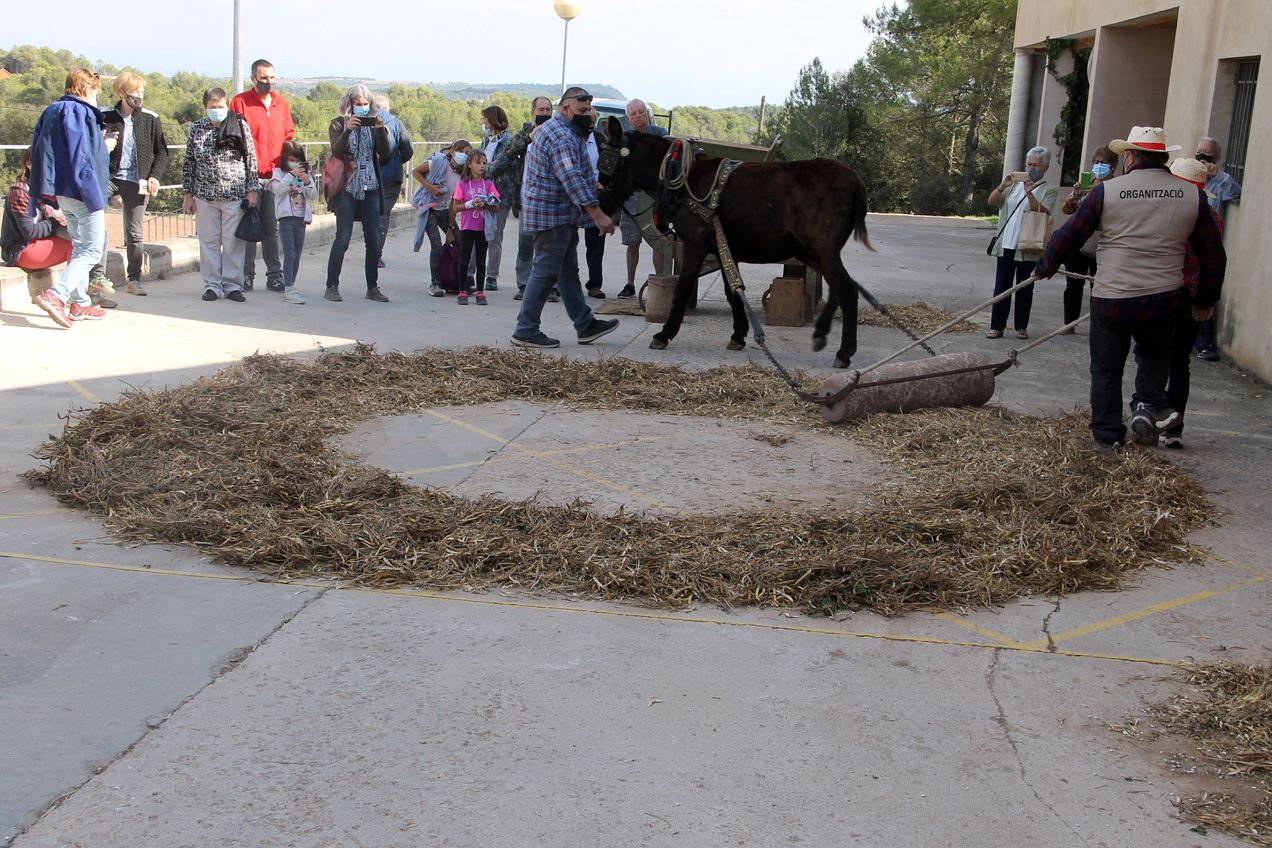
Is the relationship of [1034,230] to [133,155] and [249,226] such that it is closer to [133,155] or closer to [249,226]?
[249,226]

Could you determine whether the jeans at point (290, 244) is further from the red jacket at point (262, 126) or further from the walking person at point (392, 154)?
the walking person at point (392, 154)

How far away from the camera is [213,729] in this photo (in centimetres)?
374

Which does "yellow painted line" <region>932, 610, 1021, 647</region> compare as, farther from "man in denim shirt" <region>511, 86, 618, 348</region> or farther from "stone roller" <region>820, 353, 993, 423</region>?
"man in denim shirt" <region>511, 86, 618, 348</region>

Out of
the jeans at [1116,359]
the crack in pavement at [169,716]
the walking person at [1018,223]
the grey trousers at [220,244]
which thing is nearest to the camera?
the crack in pavement at [169,716]

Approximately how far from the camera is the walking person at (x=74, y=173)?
9.69m

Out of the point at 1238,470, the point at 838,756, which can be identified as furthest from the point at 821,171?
the point at 838,756

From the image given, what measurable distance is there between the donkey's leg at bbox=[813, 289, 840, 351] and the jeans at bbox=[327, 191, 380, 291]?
14.6ft

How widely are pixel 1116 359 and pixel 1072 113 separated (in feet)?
47.6

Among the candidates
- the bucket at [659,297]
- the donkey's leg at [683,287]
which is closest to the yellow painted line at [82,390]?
the donkey's leg at [683,287]

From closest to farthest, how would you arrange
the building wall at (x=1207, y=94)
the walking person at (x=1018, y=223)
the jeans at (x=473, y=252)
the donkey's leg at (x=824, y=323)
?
the donkey's leg at (x=824, y=323) → the building wall at (x=1207, y=94) → the walking person at (x=1018, y=223) → the jeans at (x=473, y=252)

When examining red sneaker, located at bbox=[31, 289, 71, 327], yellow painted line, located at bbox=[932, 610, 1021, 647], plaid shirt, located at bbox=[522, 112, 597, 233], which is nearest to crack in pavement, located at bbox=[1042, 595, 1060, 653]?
yellow painted line, located at bbox=[932, 610, 1021, 647]

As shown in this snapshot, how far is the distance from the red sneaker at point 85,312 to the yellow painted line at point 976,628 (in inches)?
312

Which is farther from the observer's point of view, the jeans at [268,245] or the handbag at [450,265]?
the handbag at [450,265]

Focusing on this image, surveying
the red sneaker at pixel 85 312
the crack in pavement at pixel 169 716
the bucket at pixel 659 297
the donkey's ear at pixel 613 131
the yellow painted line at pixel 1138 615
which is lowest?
the crack in pavement at pixel 169 716
